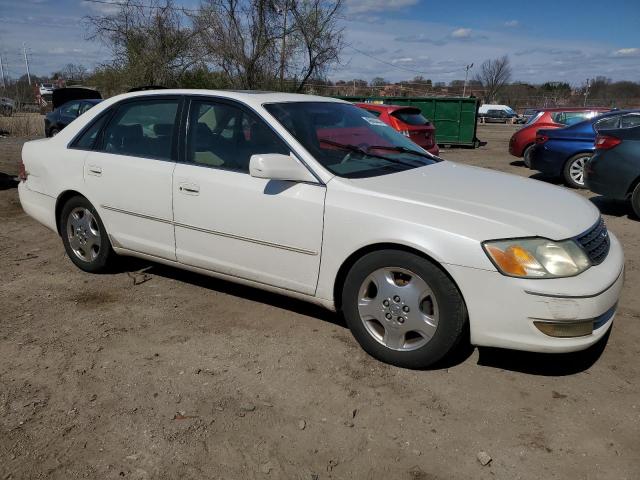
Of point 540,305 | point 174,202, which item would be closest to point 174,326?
point 174,202

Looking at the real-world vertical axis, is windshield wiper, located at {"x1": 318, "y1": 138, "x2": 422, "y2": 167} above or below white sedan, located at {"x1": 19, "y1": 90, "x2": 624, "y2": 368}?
above

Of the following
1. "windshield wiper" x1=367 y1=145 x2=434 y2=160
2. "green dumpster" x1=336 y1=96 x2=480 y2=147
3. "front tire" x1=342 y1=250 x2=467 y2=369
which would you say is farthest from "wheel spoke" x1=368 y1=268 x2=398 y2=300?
"green dumpster" x1=336 y1=96 x2=480 y2=147

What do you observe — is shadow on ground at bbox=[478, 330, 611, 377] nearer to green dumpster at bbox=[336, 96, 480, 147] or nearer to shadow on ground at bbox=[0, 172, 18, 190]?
shadow on ground at bbox=[0, 172, 18, 190]

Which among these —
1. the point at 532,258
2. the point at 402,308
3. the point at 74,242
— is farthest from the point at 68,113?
the point at 532,258

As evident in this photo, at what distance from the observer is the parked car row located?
698cm

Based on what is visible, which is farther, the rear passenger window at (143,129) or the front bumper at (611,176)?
the front bumper at (611,176)

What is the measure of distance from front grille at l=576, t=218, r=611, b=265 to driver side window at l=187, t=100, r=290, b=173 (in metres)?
1.84

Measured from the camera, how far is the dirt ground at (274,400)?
96.5 inches

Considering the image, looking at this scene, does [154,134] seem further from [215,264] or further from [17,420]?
[17,420]

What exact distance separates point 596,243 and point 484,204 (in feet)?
2.36

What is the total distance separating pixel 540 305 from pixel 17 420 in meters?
2.70

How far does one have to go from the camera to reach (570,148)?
994 centimetres

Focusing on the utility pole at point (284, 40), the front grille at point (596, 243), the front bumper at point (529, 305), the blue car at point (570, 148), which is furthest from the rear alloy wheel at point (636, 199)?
the utility pole at point (284, 40)

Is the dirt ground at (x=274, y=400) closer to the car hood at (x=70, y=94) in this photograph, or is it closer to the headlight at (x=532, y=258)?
the headlight at (x=532, y=258)
